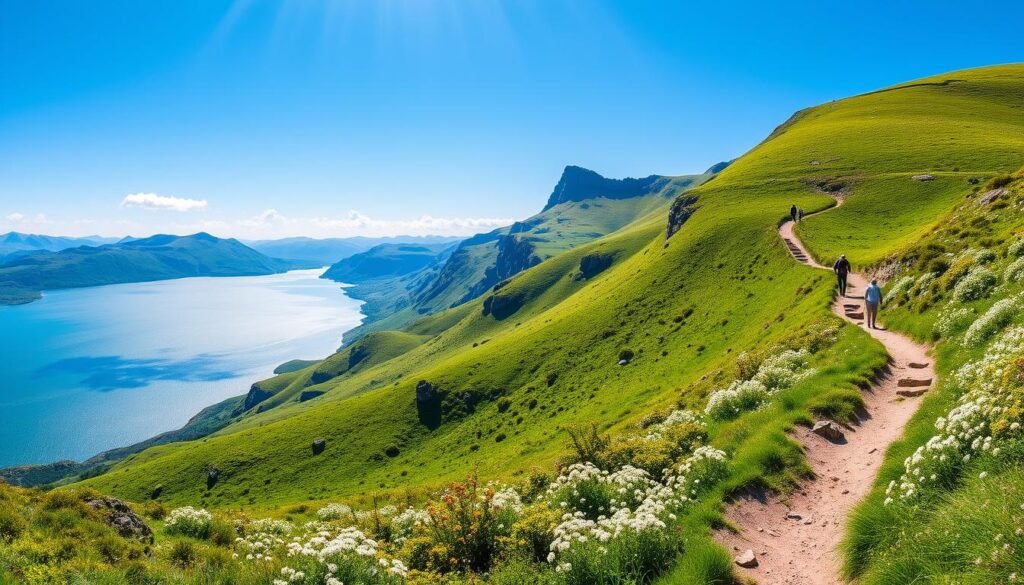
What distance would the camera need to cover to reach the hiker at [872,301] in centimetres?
2366

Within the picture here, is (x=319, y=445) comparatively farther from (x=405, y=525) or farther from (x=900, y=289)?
(x=900, y=289)

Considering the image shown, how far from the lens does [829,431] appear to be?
12.9 m

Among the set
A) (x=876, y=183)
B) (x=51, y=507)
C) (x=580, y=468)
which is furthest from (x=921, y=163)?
(x=51, y=507)

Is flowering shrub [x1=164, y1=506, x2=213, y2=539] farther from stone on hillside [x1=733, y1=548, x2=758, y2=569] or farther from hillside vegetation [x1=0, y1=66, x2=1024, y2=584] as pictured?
stone on hillside [x1=733, y1=548, x2=758, y2=569]

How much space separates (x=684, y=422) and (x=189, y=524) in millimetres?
17479

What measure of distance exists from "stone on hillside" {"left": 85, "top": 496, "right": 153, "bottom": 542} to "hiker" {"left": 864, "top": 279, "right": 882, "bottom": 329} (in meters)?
30.9

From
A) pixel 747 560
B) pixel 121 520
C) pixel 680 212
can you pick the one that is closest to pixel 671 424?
pixel 747 560

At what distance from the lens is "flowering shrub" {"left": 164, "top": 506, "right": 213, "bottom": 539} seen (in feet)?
53.1

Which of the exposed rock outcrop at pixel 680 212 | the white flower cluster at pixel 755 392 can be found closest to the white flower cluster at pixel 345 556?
the white flower cluster at pixel 755 392

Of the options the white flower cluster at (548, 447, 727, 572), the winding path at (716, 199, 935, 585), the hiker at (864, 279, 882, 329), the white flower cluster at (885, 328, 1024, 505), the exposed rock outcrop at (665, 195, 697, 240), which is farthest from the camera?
the exposed rock outcrop at (665, 195, 697, 240)

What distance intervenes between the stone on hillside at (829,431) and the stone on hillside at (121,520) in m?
19.4

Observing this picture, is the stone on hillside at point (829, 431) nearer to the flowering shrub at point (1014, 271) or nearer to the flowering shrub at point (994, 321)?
the flowering shrub at point (994, 321)

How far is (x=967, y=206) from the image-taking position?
1291 inches

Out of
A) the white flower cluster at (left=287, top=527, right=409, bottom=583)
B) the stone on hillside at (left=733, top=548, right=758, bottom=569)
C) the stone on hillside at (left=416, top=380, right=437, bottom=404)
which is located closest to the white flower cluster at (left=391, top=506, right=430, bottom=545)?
the white flower cluster at (left=287, top=527, right=409, bottom=583)
